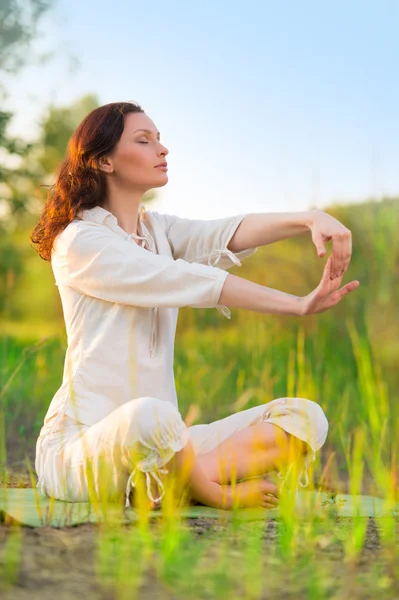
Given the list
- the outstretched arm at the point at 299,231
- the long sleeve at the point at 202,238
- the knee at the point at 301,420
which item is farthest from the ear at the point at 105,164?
the knee at the point at 301,420

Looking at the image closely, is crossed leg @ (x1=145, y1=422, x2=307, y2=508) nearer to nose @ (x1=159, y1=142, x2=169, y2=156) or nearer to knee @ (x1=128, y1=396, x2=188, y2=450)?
knee @ (x1=128, y1=396, x2=188, y2=450)

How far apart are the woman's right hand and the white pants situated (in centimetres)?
27

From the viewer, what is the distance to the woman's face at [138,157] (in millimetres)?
2428

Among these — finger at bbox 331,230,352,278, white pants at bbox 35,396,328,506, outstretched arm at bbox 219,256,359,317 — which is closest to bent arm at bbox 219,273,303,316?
outstretched arm at bbox 219,256,359,317

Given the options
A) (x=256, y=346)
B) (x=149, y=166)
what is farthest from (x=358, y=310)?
(x=149, y=166)

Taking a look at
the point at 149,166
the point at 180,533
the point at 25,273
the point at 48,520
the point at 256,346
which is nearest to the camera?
the point at 180,533

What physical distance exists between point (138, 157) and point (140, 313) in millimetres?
470

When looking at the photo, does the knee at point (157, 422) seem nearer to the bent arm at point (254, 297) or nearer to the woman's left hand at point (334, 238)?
the bent arm at point (254, 297)

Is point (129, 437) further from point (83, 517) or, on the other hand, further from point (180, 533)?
point (180, 533)

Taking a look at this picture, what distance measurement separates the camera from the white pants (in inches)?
80.5

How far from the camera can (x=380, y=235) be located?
5625 millimetres

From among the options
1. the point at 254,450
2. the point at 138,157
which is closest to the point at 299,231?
the point at 138,157

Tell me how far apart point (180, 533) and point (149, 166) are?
1.14 metres

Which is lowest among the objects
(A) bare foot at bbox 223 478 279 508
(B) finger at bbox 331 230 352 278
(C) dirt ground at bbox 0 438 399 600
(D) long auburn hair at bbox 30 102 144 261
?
(C) dirt ground at bbox 0 438 399 600
